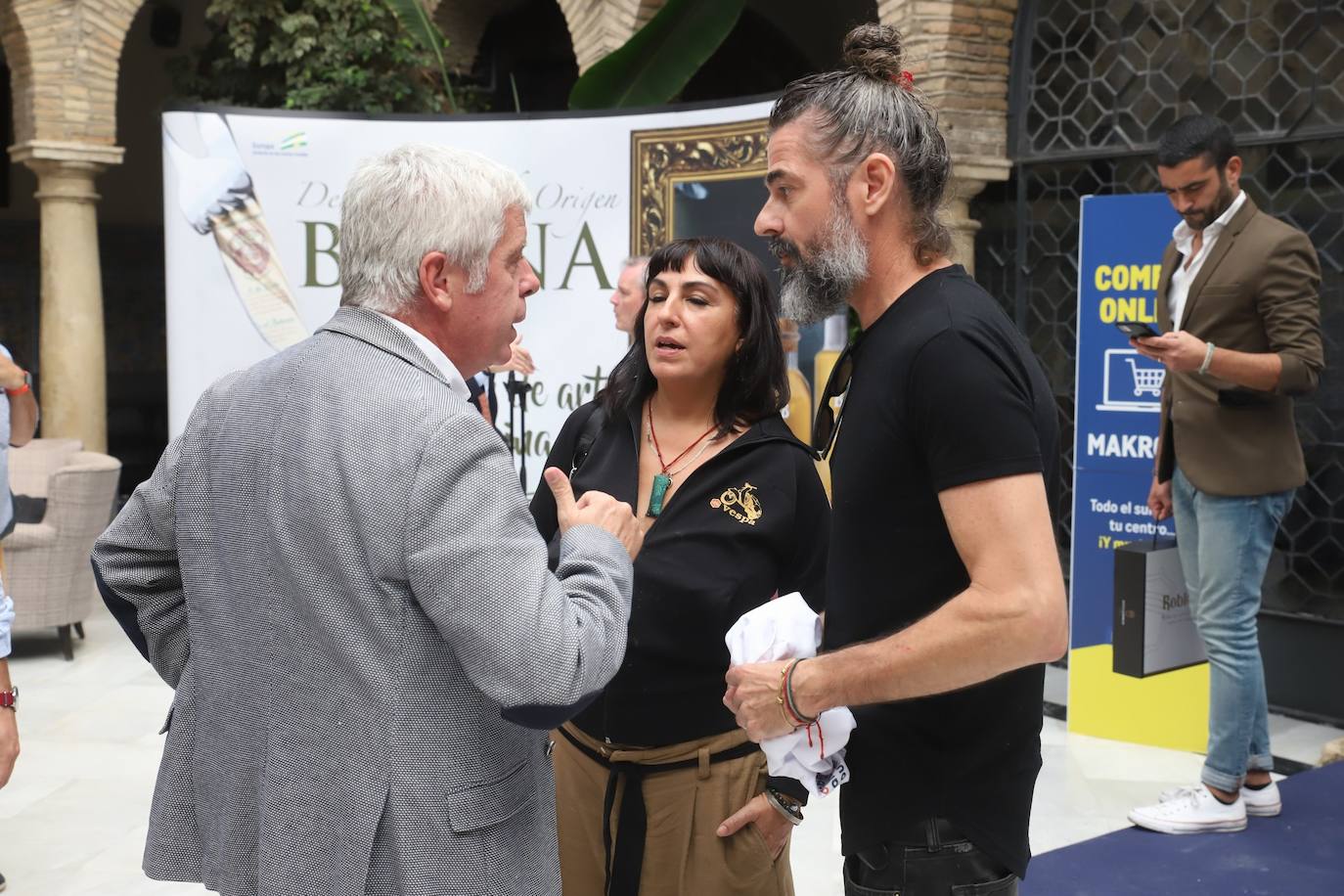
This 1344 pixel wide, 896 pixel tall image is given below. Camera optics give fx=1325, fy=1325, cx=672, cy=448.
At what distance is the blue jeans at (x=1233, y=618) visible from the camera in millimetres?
4258

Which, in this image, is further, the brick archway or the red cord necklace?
the brick archway

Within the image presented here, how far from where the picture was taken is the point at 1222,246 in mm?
4340

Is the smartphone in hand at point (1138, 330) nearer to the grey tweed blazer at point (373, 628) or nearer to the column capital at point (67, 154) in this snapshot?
the grey tweed blazer at point (373, 628)

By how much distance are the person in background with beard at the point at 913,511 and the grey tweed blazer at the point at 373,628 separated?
0.36m

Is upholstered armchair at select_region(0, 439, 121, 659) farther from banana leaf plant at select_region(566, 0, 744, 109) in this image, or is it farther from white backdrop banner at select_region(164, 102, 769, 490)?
banana leaf plant at select_region(566, 0, 744, 109)

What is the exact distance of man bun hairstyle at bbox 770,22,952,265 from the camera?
189cm

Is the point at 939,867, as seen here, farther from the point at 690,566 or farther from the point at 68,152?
the point at 68,152

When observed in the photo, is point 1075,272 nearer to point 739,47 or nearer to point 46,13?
→ point 739,47

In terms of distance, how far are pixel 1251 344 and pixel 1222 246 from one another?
335 mm

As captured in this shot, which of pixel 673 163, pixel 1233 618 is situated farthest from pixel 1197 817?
pixel 673 163

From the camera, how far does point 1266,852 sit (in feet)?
13.2

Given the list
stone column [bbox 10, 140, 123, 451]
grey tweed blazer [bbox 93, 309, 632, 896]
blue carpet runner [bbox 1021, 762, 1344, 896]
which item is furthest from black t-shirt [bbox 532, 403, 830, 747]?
stone column [bbox 10, 140, 123, 451]

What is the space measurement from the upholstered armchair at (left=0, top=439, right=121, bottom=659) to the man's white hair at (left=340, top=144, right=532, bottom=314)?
625 cm

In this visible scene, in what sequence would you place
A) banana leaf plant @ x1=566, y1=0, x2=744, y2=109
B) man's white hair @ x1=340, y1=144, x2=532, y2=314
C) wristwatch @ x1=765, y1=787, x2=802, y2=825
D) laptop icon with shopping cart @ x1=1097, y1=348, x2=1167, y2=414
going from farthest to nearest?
banana leaf plant @ x1=566, y1=0, x2=744, y2=109 < laptop icon with shopping cart @ x1=1097, y1=348, x2=1167, y2=414 < wristwatch @ x1=765, y1=787, x2=802, y2=825 < man's white hair @ x1=340, y1=144, x2=532, y2=314
